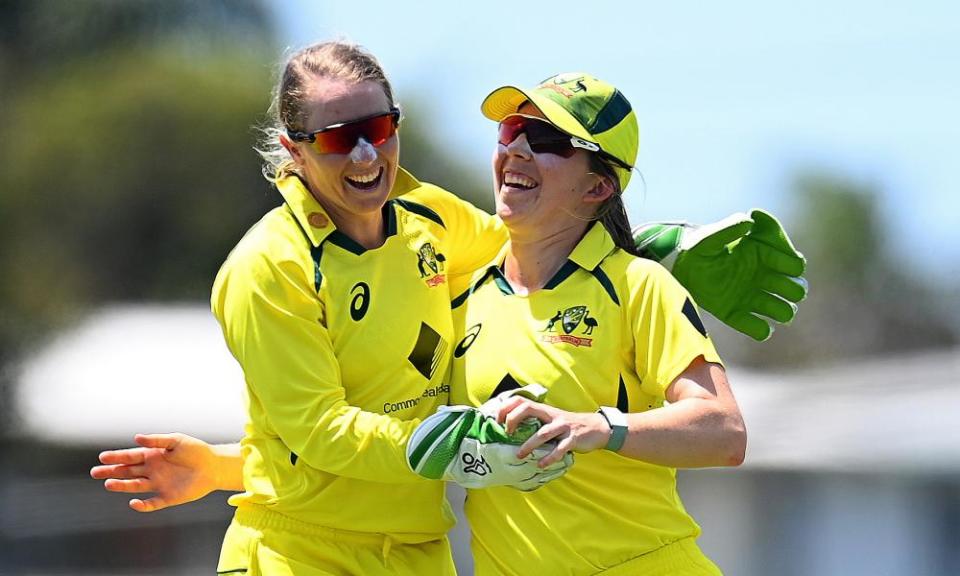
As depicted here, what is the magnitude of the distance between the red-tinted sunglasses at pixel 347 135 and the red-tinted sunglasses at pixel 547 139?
1.42 feet

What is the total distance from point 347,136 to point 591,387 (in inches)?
43.1

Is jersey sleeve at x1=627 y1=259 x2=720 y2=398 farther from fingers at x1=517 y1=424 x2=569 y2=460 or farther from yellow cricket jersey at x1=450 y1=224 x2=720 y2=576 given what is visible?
fingers at x1=517 y1=424 x2=569 y2=460

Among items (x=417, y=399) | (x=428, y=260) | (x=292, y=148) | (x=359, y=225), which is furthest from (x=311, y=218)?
(x=417, y=399)

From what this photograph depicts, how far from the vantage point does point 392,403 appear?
4.69 meters

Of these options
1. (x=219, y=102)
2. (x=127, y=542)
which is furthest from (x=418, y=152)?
(x=127, y=542)

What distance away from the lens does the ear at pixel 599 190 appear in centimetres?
486

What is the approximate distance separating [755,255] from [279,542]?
77.2 inches

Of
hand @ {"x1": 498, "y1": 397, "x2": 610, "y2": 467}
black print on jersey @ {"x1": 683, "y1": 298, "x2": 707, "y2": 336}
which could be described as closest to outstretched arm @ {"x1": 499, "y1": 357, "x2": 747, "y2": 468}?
hand @ {"x1": 498, "y1": 397, "x2": 610, "y2": 467}

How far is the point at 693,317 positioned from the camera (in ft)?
14.8

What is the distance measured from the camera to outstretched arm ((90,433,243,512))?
17.2 ft

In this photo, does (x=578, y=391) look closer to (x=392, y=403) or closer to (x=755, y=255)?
(x=392, y=403)

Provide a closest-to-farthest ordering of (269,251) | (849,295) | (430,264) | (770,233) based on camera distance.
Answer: (269,251)
(430,264)
(770,233)
(849,295)

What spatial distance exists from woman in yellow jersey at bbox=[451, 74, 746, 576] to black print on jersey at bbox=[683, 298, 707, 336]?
0.03ft

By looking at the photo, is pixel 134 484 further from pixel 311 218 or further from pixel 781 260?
pixel 781 260
